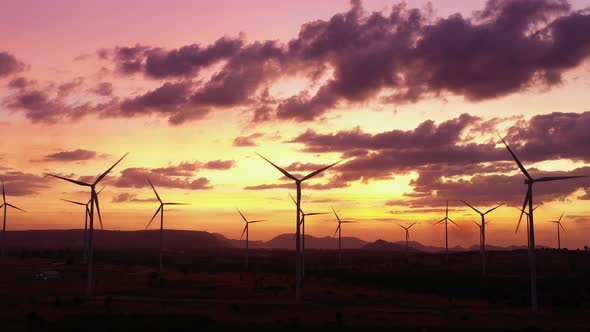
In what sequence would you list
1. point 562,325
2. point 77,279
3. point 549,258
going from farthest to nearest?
point 549,258 → point 77,279 → point 562,325

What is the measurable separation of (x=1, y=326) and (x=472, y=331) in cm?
4024

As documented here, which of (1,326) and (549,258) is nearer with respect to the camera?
(1,326)

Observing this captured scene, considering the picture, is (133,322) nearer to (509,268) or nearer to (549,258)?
(509,268)

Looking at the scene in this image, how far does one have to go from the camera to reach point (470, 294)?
9925cm

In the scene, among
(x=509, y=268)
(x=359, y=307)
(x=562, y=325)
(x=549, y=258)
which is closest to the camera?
(x=562, y=325)

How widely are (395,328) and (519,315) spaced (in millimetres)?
21236

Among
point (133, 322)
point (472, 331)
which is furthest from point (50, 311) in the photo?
point (472, 331)

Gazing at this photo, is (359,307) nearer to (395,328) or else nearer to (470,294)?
(395,328)

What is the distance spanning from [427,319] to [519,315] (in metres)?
12.9

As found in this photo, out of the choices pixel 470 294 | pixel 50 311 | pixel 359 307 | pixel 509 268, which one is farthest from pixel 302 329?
pixel 509 268

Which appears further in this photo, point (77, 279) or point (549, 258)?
point (549, 258)

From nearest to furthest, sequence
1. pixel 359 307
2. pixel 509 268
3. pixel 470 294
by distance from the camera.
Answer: pixel 359 307
pixel 470 294
pixel 509 268

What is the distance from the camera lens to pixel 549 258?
7008 inches

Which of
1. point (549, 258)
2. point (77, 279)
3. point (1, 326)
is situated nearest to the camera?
point (1, 326)
